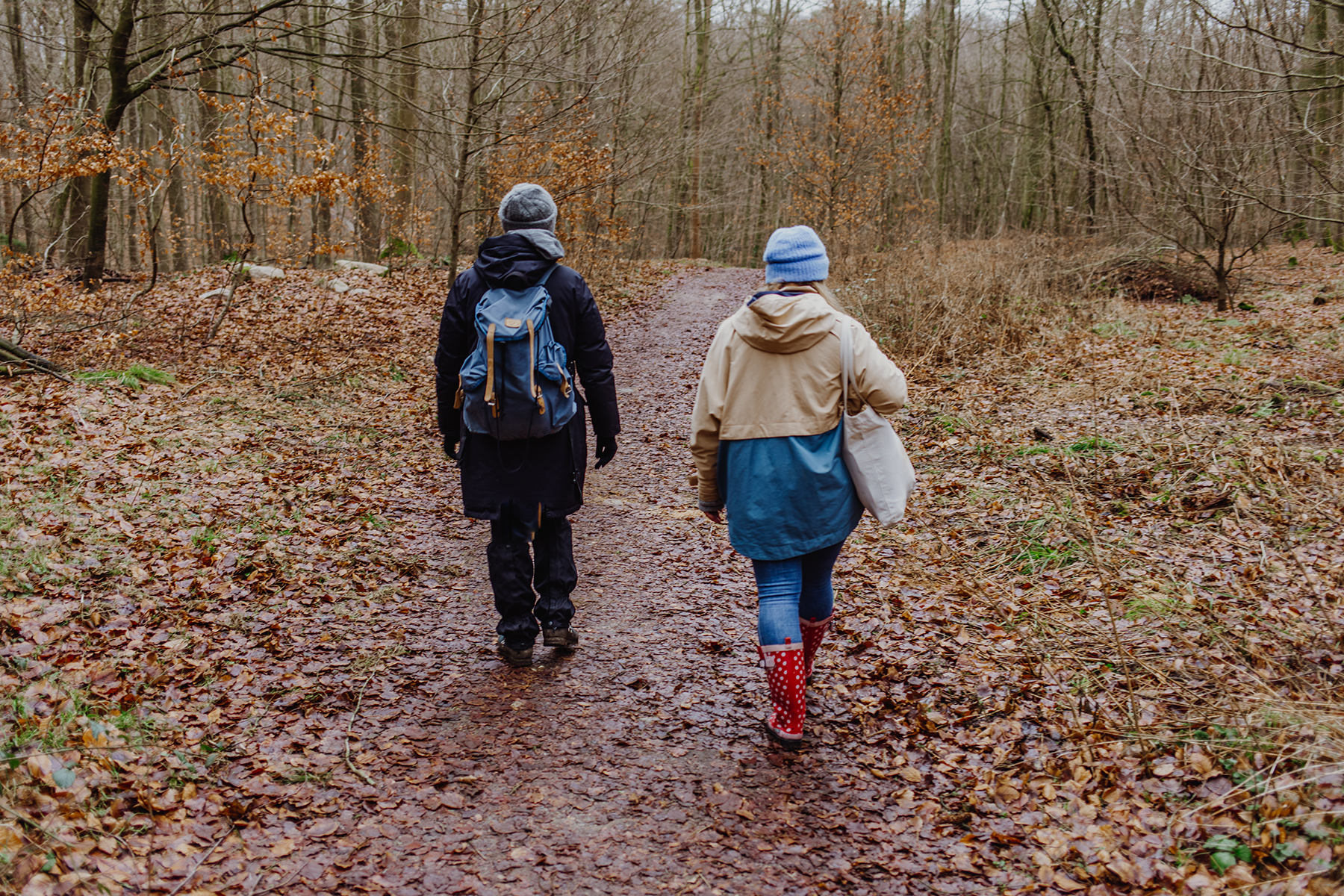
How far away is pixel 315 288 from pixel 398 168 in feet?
11.9

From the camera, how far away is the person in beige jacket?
10.3 feet

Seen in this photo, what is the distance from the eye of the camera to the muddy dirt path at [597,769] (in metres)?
2.83

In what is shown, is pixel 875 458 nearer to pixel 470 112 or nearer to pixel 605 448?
pixel 605 448

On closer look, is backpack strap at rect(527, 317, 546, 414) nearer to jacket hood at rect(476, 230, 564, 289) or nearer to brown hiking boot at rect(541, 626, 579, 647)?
jacket hood at rect(476, 230, 564, 289)

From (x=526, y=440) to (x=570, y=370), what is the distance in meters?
0.39

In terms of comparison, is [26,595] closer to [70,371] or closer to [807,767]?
[807,767]

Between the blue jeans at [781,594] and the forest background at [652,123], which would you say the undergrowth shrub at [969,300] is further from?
the blue jeans at [781,594]

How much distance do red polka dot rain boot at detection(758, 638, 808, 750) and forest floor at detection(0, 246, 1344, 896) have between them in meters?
0.09

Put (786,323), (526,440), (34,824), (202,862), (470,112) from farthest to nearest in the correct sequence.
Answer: (470,112), (526,440), (786,323), (202,862), (34,824)

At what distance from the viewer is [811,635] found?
12.0 feet

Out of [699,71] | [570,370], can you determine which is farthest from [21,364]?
[699,71]

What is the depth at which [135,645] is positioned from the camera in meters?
4.04

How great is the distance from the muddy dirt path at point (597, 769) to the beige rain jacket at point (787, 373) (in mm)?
1403

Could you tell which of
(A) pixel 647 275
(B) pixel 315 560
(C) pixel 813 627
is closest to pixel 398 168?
(A) pixel 647 275
